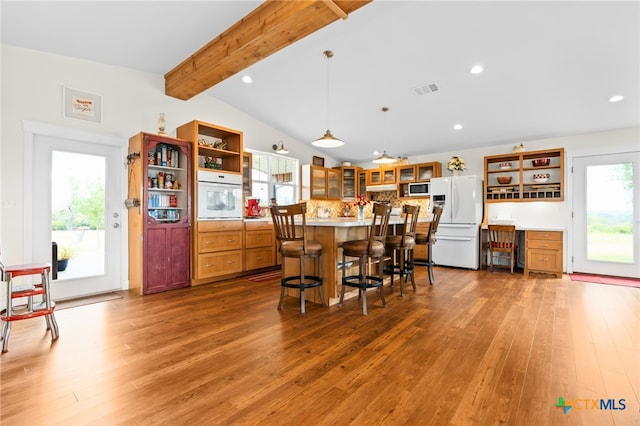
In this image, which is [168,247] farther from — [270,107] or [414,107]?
[414,107]

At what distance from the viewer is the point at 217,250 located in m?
4.69

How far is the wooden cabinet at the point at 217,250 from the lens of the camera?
4480 mm

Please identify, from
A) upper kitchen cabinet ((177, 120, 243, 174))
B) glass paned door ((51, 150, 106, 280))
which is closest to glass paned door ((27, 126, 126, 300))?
glass paned door ((51, 150, 106, 280))

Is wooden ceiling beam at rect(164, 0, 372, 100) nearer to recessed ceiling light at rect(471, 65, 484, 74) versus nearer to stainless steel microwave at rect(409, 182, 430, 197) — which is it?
recessed ceiling light at rect(471, 65, 484, 74)

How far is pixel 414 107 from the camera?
5062 mm

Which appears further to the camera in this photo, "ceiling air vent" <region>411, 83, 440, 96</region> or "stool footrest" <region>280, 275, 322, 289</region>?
"ceiling air vent" <region>411, 83, 440, 96</region>

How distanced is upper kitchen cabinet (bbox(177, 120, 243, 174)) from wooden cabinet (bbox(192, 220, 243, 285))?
971 mm

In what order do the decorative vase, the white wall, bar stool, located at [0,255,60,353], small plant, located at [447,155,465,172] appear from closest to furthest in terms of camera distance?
1. bar stool, located at [0,255,60,353]
2. the white wall
3. the decorative vase
4. small plant, located at [447,155,465,172]

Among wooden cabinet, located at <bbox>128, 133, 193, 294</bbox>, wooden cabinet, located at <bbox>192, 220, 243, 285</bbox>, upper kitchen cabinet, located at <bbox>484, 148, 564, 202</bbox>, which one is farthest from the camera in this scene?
upper kitchen cabinet, located at <bbox>484, 148, 564, 202</bbox>

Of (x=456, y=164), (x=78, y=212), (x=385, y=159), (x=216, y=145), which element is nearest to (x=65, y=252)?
(x=78, y=212)

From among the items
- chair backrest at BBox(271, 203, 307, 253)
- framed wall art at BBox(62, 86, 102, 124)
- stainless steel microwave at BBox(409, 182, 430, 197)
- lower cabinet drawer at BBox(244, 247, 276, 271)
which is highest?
framed wall art at BBox(62, 86, 102, 124)

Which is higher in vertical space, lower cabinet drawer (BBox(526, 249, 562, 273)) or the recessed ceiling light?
the recessed ceiling light

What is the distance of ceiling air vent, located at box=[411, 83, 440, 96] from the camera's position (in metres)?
4.40

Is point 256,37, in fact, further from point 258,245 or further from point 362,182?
point 362,182
